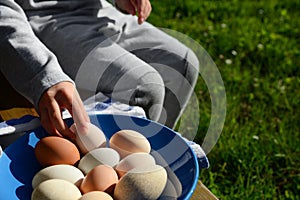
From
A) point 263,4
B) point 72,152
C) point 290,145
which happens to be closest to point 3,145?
point 72,152

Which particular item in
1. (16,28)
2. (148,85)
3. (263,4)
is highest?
(16,28)

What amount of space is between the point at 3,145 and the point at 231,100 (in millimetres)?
1112

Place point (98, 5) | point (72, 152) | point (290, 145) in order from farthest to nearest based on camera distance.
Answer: point (290, 145) < point (98, 5) < point (72, 152)

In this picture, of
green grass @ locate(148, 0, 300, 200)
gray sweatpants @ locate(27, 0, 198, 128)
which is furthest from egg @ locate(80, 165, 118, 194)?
green grass @ locate(148, 0, 300, 200)

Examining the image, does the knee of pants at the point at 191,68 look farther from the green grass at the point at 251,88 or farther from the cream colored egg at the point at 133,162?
the cream colored egg at the point at 133,162

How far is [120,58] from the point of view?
1259 millimetres

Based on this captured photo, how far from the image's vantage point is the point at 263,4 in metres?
2.80

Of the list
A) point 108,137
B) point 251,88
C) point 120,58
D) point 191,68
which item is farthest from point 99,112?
point 251,88

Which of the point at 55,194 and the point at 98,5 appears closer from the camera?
the point at 55,194

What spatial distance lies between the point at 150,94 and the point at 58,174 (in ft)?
1.30

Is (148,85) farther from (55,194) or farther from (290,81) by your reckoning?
(290,81)

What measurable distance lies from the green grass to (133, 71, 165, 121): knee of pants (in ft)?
1.35

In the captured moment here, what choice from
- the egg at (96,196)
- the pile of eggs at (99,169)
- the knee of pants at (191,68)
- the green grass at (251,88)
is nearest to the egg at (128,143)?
the pile of eggs at (99,169)

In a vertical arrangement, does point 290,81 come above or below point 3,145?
below
